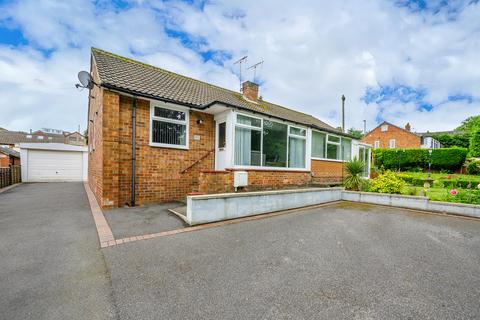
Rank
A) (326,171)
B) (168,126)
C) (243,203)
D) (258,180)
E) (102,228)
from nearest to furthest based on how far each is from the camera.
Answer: (102,228), (243,203), (168,126), (258,180), (326,171)

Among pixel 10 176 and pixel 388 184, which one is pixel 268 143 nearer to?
pixel 388 184

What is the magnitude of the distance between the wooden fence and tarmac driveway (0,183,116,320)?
10281 mm

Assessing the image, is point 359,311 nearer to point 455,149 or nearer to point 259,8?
point 259,8

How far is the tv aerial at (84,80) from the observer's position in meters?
6.53

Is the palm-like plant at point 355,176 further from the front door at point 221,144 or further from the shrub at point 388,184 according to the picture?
the front door at point 221,144

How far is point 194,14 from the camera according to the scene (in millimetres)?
8539

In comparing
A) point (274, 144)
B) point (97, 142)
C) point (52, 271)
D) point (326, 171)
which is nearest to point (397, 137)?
point (326, 171)

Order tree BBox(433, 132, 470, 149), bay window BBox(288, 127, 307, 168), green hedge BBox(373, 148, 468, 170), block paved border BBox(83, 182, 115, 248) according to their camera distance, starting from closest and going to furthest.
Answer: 1. block paved border BBox(83, 182, 115, 248)
2. bay window BBox(288, 127, 307, 168)
3. green hedge BBox(373, 148, 468, 170)
4. tree BBox(433, 132, 470, 149)

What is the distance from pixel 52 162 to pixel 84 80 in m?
14.2

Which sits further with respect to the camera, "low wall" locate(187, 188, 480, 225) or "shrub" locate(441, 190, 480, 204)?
"shrub" locate(441, 190, 480, 204)

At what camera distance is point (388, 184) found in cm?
862

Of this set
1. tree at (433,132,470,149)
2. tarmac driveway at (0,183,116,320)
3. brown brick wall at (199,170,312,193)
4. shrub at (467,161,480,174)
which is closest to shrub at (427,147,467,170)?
shrub at (467,161,480,174)

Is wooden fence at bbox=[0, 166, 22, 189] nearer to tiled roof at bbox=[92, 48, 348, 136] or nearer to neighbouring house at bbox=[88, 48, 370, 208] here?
neighbouring house at bbox=[88, 48, 370, 208]

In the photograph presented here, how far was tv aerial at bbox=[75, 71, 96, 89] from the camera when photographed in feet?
21.4
